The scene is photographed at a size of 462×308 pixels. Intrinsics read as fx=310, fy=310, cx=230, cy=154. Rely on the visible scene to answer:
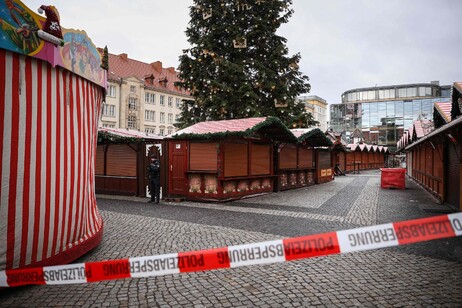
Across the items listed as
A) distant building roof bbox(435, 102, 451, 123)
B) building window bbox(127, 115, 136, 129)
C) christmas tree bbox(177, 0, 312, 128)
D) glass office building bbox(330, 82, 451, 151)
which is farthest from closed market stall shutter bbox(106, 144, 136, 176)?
glass office building bbox(330, 82, 451, 151)

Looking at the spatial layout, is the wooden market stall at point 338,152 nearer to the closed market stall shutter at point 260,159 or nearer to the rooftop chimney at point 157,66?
the closed market stall shutter at point 260,159

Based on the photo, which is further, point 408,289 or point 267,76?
point 267,76

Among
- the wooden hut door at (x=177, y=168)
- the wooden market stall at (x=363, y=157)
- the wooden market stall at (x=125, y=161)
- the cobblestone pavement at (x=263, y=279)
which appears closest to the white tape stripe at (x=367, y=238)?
the cobblestone pavement at (x=263, y=279)

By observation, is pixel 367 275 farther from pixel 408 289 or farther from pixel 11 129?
pixel 11 129

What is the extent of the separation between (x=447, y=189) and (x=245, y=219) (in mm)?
8372

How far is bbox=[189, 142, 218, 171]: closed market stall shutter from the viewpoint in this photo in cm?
1237

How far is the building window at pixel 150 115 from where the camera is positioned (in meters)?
Answer: 49.5

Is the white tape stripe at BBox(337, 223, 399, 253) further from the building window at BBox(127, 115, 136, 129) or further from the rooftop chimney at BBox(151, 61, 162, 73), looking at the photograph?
the rooftop chimney at BBox(151, 61, 162, 73)

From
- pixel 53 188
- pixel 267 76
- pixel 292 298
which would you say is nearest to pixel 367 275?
pixel 292 298

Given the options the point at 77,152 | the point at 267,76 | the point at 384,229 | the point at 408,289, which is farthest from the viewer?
the point at 267,76

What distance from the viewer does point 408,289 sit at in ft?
13.6

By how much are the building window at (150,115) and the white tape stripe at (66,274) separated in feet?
157

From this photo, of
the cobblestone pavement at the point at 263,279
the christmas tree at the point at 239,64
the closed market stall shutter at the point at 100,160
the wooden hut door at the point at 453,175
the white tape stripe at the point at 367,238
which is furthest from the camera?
the christmas tree at the point at 239,64

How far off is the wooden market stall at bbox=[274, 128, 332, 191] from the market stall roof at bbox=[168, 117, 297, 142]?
134cm
